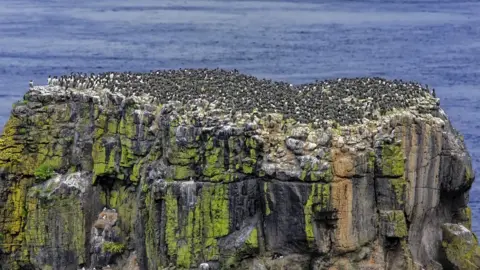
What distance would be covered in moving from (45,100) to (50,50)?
6425 cm

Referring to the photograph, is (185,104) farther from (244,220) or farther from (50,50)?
(50,50)

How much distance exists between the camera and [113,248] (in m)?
66.7

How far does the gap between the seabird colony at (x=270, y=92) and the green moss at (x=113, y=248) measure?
644cm

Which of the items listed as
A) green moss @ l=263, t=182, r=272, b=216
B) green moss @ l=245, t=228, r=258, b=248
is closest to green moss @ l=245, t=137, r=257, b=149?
green moss @ l=263, t=182, r=272, b=216

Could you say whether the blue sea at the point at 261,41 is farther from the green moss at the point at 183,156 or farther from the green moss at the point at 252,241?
the green moss at the point at 183,156

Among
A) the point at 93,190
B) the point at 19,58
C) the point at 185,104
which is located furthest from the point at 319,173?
the point at 19,58

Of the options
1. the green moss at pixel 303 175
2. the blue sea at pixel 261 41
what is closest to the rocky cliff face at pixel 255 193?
the green moss at pixel 303 175

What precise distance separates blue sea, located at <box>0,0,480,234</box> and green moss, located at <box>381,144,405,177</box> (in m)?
24.9

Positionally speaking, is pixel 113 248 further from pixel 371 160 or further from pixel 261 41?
pixel 261 41

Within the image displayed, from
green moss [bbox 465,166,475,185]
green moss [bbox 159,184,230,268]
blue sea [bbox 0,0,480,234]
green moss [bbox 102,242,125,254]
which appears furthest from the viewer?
blue sea [bbox 0,0,480,234]

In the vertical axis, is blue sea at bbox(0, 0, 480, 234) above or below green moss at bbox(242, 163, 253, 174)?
above

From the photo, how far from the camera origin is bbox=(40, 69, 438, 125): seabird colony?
63.9 meters

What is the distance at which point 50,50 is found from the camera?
133000 millimetres

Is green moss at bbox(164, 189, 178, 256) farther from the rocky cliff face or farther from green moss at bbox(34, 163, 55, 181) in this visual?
green moss at bbox(34, 163, 55, 181)
